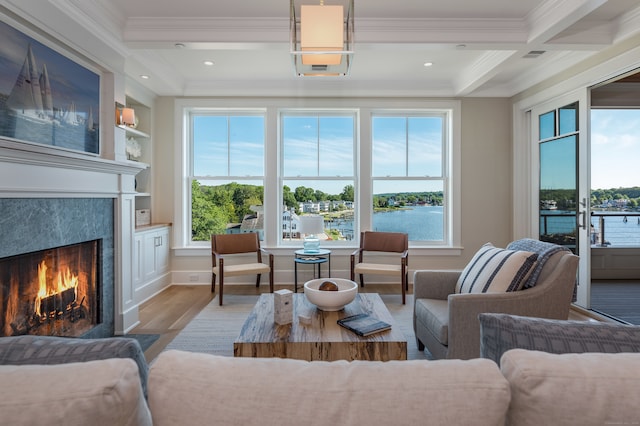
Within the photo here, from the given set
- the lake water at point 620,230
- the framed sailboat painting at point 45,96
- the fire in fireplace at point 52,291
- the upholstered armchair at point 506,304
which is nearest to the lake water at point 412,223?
the lake water at point 620,230

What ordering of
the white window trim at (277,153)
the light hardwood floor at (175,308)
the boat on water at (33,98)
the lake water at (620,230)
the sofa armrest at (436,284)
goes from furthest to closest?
the lake water at (620,230) < the white window trim at (277,153) < the light hardwood floor at (175,308) < the sofa armrest at (436,284) < the boat on water at (33,98)

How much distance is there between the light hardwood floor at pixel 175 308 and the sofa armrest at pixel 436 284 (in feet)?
5.60

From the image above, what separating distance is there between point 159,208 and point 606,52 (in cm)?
539

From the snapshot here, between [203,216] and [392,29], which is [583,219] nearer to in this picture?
[392,29]

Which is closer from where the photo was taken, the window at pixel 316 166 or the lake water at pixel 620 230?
the window at pixel 316 166

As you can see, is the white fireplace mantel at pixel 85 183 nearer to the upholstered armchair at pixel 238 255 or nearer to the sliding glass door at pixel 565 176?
the upholstered armchair at pixel 238 255

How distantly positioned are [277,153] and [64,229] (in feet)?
8.86

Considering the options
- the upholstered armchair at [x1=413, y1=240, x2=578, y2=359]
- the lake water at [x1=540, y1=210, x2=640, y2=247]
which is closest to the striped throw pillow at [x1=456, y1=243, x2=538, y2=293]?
the upholstered armchair at [x1=413, y1=240, x2=578, y2=359]

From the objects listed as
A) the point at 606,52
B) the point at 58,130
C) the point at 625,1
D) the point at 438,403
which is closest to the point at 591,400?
the point at 438,403

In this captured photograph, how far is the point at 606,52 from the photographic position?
323 centimetres

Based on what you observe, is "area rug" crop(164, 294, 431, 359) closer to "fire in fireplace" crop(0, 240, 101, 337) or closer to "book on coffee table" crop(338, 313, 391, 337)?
"book on coffee table" crop(338, 313, 391, 337)

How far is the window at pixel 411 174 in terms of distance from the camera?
482 cm

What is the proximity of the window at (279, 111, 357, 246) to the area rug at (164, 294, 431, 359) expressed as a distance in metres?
1.25

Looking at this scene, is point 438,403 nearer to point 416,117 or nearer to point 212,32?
point 212,32
